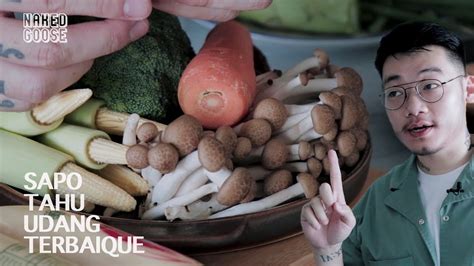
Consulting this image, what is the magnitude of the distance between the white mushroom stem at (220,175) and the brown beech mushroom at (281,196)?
3cm

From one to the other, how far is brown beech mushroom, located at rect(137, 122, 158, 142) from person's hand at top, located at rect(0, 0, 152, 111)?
0.08m

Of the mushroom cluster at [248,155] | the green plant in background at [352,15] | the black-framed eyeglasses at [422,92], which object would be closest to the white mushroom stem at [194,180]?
the mushroom cluster at [248,155]

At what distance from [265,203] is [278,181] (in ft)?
0.08

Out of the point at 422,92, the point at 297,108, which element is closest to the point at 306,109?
the point at 297,108

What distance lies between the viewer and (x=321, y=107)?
2.31 ft

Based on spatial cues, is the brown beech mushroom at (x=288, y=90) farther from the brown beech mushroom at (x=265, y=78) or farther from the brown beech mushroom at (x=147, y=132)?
the brown beech mushroom at (x=147, y=132)

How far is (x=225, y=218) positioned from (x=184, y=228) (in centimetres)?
4

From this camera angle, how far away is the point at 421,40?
1.77 feet

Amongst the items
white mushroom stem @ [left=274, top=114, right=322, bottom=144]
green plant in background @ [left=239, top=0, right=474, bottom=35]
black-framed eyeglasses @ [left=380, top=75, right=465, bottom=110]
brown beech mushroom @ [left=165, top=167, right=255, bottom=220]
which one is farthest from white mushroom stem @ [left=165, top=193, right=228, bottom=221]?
green plant in background @ [left=239, top=0, right=474, bottom=35]

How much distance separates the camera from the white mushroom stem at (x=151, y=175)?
69 centimetres

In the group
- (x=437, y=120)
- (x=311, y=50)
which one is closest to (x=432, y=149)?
(x=437, y=120)

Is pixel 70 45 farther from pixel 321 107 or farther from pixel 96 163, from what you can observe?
pixel 321 107

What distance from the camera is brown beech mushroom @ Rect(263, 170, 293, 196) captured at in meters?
0.68

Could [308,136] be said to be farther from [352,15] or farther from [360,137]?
[352,15]
